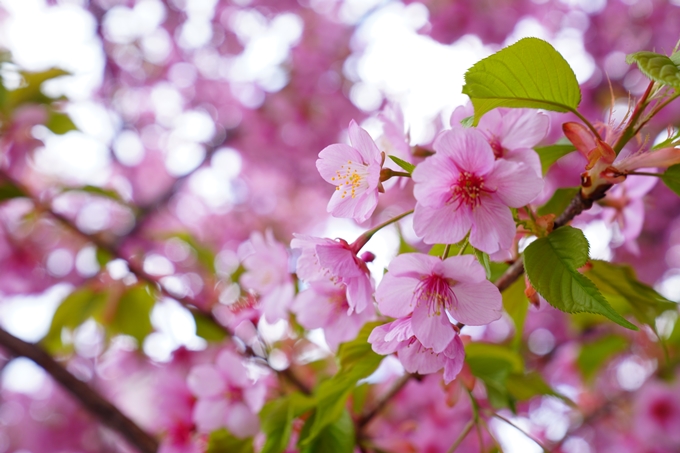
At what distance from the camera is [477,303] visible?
0.58 meters

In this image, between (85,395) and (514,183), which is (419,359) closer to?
(514,183)

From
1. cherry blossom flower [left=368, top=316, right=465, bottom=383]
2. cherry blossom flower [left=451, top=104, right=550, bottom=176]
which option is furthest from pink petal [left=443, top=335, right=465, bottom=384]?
cherry blossom flower [left=451, top=104, right=550, bottom=176]

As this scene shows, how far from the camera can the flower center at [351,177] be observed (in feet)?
2.08

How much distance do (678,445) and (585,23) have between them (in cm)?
241

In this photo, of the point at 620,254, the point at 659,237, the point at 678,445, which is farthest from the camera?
the point at 659,237

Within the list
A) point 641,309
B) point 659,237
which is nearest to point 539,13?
point 659,237

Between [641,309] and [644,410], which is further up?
[641,309]

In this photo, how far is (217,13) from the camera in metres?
3.74

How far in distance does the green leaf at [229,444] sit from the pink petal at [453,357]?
0.52m

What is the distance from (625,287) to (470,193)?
0.28m

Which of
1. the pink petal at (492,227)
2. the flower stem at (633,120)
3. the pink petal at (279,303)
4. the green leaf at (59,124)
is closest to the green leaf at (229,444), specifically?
the pink petal at (279,303)

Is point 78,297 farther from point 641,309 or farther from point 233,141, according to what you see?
point 233,141

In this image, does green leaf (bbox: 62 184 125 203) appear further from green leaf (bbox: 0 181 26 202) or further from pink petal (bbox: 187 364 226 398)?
pink petal (bbox: 187 364 226 398)

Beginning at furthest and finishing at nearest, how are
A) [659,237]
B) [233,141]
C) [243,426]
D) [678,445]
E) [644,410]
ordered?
[233,141] → [659,237] → [678,445] → [644,410] → [243,426]
